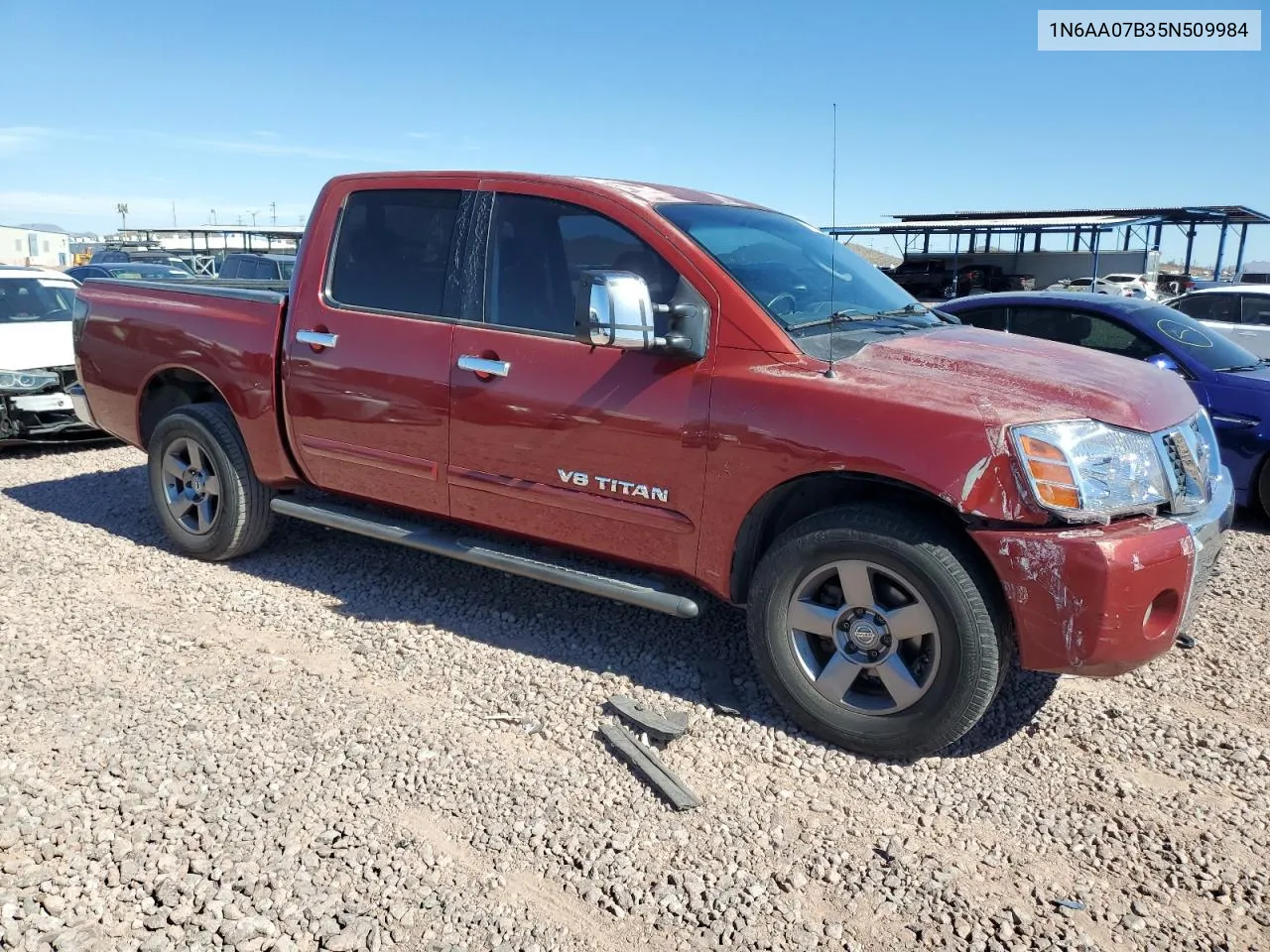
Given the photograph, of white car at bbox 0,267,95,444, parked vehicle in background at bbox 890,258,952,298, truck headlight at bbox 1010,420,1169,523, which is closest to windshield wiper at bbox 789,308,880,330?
truck headlight at bbox 1010,420,1169,523

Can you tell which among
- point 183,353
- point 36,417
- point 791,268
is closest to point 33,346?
point 36,417

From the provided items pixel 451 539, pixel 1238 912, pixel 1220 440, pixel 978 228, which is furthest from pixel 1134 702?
pixel 978 228

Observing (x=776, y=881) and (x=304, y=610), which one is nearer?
(x=776, y=881)

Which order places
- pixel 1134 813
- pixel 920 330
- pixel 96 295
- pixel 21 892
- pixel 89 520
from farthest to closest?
pixel 89 520 < pixel 96 295 < pixel 920 330 < pixel 1134 813 < pixel 21 892

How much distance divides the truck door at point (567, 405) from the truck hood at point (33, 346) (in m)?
5.47

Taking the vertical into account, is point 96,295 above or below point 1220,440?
above

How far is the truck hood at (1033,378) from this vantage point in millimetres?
3113

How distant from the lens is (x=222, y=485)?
5.09 metres

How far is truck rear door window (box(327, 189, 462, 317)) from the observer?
430 centimetres

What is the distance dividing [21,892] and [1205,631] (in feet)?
15.4

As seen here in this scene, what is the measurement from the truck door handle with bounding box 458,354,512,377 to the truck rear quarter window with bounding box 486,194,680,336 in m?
0.18

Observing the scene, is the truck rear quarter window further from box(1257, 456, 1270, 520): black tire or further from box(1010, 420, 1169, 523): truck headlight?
box(1257, 456, 1270, 520): black tire

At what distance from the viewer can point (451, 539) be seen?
168 inches

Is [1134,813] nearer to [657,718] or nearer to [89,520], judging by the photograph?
[657,718]
